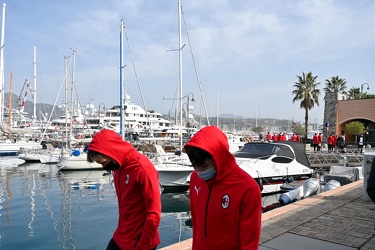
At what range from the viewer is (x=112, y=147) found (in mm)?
2953

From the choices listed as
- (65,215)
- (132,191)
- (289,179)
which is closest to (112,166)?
(132,191)

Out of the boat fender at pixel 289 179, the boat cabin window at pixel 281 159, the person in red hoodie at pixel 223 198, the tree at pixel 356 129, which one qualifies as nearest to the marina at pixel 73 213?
the boat fender at pixel 289 179

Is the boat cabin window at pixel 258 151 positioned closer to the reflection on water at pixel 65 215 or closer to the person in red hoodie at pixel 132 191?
the reflection on water at pixel 65 215

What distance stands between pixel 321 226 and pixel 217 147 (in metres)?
5.11

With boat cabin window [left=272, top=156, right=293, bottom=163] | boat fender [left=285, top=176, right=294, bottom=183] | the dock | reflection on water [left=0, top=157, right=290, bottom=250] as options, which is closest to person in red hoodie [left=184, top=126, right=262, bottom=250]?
the dock

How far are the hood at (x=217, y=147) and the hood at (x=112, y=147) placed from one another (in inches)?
35.1

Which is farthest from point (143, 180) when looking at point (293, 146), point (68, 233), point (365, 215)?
point (293, 146)

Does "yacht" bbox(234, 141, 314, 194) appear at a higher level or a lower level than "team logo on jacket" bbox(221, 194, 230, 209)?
lower

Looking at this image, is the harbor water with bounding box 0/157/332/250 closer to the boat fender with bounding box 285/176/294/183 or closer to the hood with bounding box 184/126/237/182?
the boat fender with bounding box 285/176/294/183

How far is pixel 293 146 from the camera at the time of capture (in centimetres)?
1598

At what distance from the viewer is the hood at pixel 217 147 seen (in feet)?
7.29

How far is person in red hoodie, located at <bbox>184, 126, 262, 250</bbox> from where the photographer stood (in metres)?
2.16

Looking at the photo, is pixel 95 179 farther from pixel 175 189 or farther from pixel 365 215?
pixel 365 215

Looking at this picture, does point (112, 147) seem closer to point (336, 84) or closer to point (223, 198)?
point (223, 198)
